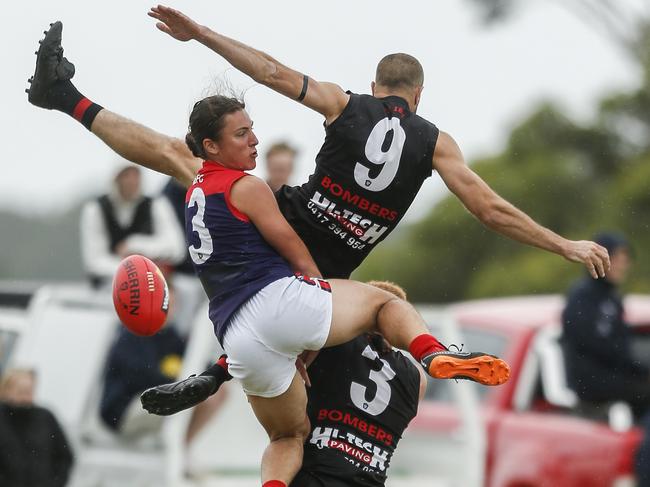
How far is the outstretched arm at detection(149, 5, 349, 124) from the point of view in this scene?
6934 millimetres

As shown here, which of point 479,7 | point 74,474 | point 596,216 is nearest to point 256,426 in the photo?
point 74,474

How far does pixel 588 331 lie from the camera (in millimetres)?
11336

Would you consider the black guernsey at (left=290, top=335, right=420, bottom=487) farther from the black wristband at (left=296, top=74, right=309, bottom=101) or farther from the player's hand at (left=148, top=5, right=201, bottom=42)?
the player's hand at (left=148, top=5, right=201, bottom=42)

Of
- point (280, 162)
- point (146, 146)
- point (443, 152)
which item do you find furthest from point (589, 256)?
point (280, 162)

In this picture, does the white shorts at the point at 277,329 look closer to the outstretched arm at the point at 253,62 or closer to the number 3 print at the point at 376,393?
the number 3 print at the point at 376,393

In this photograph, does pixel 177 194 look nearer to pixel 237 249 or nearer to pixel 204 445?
pixel 204 445

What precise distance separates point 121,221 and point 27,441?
184 centimetres

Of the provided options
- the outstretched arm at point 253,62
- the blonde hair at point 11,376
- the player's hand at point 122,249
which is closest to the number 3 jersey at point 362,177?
the outstretched arm at point 253,62

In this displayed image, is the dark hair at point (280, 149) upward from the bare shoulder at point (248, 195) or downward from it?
upward

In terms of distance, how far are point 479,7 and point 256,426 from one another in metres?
20.2

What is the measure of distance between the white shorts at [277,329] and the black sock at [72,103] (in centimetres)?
151

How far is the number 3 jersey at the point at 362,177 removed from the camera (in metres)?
7.24

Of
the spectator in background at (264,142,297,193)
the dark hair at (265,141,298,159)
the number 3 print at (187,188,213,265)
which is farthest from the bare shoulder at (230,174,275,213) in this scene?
the dark hair at (265,141,298,159)

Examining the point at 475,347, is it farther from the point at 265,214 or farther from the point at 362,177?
the point at 265,214
